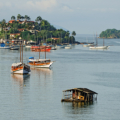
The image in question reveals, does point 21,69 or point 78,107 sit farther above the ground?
point 21,69

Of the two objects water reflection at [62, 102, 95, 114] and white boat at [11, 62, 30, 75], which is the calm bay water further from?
white boat at [11, 62, 30, 75]

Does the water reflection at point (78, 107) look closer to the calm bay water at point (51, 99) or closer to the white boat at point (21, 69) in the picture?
the calm bay water at point (51, 99)

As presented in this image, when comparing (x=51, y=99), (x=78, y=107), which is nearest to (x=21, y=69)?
(x=51, y=99)

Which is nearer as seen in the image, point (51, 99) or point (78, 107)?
point (78, 107)

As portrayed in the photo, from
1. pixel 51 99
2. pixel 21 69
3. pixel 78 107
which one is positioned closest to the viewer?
pixel 78 107

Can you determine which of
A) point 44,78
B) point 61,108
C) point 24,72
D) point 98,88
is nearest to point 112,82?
point 98,88

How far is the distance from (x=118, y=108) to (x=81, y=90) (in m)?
7.16

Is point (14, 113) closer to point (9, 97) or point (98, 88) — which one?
point (9, 97)

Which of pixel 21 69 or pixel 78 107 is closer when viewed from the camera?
pixel 78 107

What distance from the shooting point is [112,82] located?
273 feet

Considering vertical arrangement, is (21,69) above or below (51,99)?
above

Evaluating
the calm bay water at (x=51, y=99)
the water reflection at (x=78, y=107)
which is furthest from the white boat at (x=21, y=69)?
the water reflection at (x=78, y=107)

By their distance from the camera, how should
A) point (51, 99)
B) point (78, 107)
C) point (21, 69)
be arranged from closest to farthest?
1. point (78, 107)
2. point (51, 99)
3. point (21, 69)

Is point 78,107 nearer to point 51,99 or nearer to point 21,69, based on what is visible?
point 51,99
